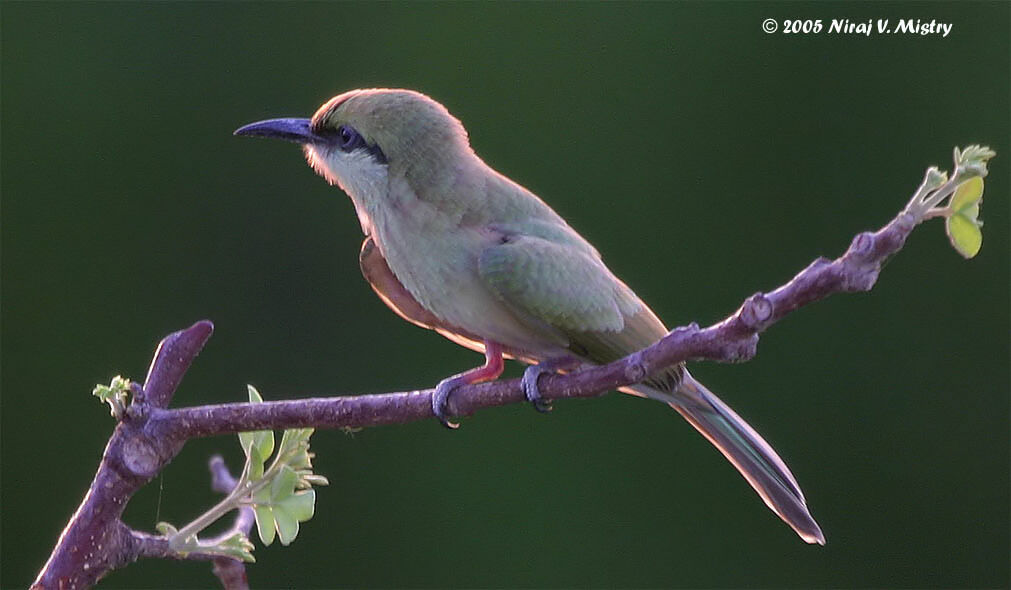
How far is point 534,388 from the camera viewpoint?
A: 146 cm

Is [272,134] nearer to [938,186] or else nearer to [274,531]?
[274,531]

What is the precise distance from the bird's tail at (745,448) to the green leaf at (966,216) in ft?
2.49

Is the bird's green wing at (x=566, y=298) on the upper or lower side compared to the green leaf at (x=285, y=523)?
upper

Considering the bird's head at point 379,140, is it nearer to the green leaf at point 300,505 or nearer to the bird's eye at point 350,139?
the bird's eye at point 350,139

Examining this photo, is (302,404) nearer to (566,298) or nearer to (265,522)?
(265,522)

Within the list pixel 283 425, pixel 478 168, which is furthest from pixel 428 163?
pixel 283 425

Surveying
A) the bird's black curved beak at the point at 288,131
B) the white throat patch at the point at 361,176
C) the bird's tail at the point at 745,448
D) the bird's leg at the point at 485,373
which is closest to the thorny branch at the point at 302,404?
the bird's leg at the point at 485,373

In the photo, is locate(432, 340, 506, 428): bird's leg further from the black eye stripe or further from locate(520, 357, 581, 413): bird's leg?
the black eye stripe

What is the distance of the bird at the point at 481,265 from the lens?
1759 millimetres

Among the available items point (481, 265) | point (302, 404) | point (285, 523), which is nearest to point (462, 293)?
point (481, 265)

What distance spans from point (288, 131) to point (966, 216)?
4.25 ft

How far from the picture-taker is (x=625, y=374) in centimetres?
→ 114

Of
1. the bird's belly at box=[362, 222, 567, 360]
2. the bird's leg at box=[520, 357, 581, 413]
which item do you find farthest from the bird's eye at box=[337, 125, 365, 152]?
the bird's leg at box=[520, 357, 581, 413]

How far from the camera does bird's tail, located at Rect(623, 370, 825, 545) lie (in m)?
1.69
